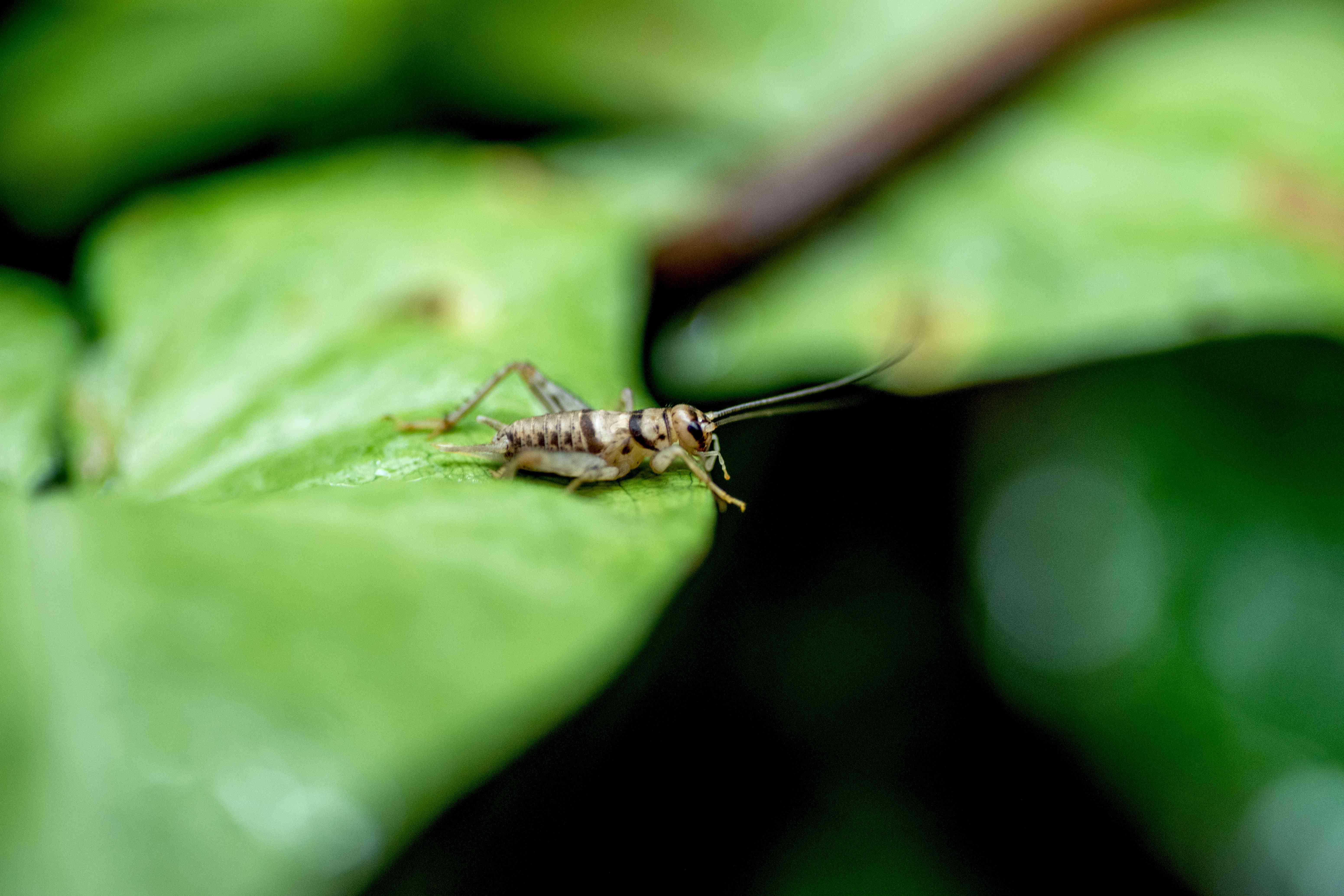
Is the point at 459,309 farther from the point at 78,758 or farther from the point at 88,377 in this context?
the point at 78,758

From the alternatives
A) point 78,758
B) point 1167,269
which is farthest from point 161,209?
point 1167,269

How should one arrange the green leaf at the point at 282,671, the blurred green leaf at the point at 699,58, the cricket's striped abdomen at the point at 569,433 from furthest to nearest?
the blurred green leaf at the point at 699,58
the cricket's striped abdomen at the point at 569,433
the green leaf at the point at 282,671

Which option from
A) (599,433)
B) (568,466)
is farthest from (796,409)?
(568,466)

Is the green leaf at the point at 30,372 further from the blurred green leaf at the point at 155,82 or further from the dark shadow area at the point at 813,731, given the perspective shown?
the dark shadow area at the point at 813,731

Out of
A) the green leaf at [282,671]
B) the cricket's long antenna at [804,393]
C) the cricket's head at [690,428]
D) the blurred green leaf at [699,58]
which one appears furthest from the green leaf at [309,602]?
the blurred green leaf at [699,58]

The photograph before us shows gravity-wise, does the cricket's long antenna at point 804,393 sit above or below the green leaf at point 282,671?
above

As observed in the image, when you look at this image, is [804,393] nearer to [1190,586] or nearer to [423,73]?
[1190,586]
